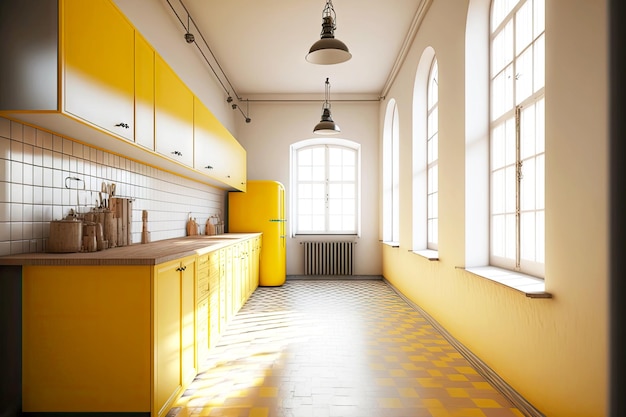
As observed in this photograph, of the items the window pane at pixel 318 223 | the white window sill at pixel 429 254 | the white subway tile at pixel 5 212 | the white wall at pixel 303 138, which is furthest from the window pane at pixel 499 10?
the window pane at pixel 318 223

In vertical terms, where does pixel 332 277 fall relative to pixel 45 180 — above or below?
below

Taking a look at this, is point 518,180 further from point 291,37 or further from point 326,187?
point 326,187

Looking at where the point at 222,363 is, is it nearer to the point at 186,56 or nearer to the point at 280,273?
the point at 186,56

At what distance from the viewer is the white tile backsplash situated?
7.64 feet

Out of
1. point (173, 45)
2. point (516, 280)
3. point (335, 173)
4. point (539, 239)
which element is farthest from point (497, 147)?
point (335, 173)

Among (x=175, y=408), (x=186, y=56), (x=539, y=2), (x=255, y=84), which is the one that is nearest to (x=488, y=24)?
(x=539, y=2)

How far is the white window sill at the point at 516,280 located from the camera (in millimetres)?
2382

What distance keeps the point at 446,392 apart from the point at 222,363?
1.71 m

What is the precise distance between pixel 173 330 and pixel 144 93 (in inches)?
63.9

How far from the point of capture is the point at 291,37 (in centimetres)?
566

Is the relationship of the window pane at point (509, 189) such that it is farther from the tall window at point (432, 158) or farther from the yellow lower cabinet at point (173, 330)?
the yellow lower cabinet at point (173, 330)

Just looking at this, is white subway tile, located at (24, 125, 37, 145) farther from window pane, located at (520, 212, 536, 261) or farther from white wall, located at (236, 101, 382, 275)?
white wall, located at (236, 101, 382, 275)

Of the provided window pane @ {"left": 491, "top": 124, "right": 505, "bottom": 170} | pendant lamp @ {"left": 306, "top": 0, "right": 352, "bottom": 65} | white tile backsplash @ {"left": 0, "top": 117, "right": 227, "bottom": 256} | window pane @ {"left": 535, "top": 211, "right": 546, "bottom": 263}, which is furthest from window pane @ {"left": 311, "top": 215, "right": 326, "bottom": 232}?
window pane @ {"left": 535, "top": 211, "right": 546, "bottom": 263}

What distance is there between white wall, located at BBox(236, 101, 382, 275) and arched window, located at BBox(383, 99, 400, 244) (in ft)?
1.61
